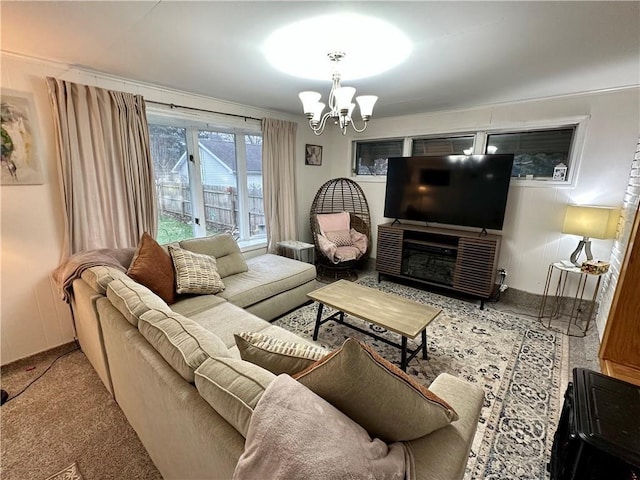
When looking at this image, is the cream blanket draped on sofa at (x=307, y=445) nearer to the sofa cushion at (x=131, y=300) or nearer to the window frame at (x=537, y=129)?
the sofa cushion at (x=131, y=300)

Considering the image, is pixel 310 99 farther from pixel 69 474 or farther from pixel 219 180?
pixel 69 474

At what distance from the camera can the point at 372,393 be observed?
30.8 inches

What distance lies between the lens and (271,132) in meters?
3.71

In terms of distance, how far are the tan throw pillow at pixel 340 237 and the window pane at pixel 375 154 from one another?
1092mm

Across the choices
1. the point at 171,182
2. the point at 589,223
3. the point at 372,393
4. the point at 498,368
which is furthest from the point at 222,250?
the point at 589,223

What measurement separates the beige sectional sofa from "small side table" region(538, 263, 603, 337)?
2.51 meters

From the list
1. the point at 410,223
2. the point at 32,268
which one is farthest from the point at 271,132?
the point at 32,268

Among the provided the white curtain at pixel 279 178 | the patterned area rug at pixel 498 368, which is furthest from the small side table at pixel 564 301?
the white curtain at pixel 279 178

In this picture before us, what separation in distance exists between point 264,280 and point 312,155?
2421 millimetres

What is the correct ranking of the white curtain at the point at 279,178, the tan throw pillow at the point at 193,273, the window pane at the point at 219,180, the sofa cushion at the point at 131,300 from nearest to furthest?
the sofa cushion at the point at 131,300 < the tan throw pillow at the point at 193,273 < the window pane at the point at 219,180 < the white curtain at the point at 279,178

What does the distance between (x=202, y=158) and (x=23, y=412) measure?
262cm

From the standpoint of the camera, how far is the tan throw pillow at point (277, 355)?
0.98 meters

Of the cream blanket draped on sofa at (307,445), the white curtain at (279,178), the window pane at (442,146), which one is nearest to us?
the cream blanket draped on sofa at (307,445)

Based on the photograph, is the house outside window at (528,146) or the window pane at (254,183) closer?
the house outside window at (528,146)
